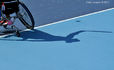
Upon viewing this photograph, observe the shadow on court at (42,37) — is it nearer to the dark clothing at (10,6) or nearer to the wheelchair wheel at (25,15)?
the wheelchair wheel at (25,15)

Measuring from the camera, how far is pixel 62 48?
3213mm

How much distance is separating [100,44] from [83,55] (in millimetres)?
634

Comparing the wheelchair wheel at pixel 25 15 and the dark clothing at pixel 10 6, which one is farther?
the wheelchair wheel at pixel 25 15

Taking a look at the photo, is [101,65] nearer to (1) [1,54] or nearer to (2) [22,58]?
(2) [22,58]

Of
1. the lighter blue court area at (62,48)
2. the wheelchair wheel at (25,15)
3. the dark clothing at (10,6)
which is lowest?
the lighter blue court area at (62,48)

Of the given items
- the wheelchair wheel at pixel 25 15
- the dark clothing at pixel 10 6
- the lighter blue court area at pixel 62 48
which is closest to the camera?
the lighter blue court area at pixel 62 48

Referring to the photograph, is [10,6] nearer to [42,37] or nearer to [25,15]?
[25,15]

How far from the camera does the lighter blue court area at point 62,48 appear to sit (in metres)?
2.66

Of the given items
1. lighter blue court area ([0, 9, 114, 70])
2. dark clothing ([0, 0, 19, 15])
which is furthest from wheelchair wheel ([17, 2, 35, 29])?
lighter blue court area ([0, 9, 114, 70])

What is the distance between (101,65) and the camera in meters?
2.62

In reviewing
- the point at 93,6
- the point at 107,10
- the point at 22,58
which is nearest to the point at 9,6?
the point at 22,58

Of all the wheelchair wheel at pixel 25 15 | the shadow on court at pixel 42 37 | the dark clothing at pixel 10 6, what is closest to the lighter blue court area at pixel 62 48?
the shadow on court at pixel 42 37

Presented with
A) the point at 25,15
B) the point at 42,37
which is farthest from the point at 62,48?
the point at 25,15

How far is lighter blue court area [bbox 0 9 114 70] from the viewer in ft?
8.72
